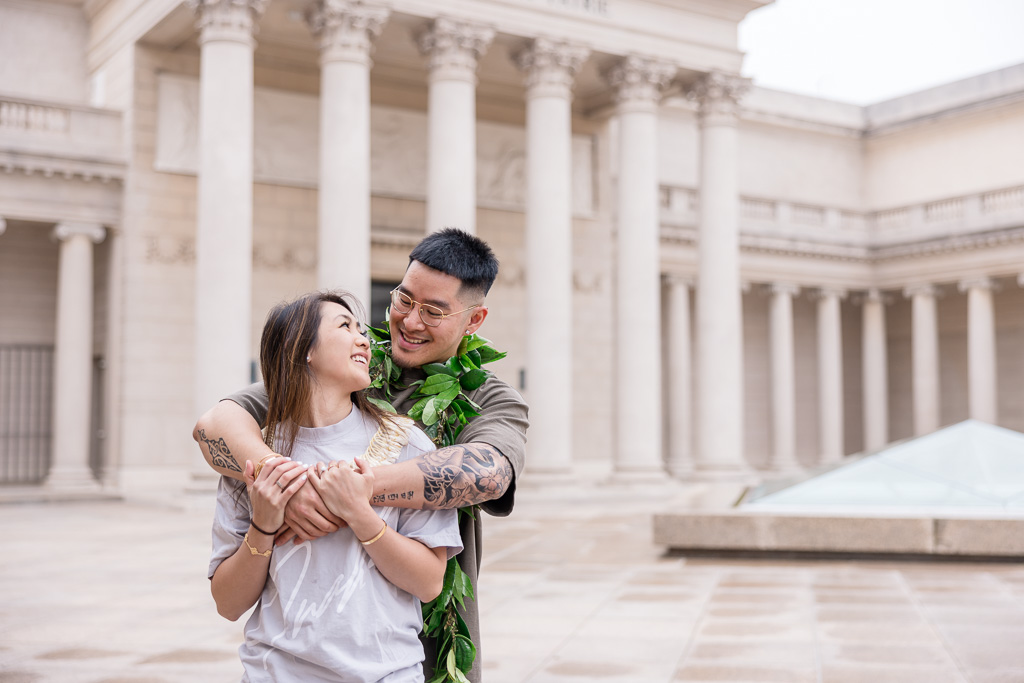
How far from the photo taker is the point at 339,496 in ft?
10.7

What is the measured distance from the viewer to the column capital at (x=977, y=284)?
1647 inches

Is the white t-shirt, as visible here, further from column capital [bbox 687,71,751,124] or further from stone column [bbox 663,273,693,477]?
stone column [bbox 663,273,693,477]

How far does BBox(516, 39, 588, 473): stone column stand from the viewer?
29.4 meters

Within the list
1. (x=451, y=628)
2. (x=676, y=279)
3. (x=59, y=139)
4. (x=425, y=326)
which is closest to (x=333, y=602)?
(x=451, y=628)

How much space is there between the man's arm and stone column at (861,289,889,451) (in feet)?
148

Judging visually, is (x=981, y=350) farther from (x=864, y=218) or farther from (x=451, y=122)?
(x=451, y=122)

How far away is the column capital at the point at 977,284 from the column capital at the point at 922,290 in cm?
160

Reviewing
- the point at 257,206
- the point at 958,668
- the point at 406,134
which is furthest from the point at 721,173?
the point at 958,668

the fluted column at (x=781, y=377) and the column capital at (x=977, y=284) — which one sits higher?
the column capital at (x=977, y=284)

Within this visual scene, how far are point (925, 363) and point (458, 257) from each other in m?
43.2

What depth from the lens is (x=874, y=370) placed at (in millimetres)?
46094

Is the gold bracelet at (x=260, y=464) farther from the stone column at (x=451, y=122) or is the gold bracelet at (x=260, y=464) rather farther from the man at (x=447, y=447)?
the stone column at (x=451, y=122)

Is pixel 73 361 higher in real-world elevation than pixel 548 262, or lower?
lower

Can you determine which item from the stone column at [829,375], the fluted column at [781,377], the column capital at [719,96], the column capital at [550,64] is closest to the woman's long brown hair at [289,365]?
the column capital at [550,64]
